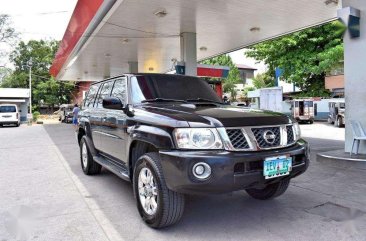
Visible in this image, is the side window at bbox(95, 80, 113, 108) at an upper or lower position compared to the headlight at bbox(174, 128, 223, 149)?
upper

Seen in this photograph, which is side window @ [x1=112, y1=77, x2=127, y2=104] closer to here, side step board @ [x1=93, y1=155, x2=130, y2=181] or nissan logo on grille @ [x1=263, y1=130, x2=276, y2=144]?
side step board @ [x1=93, y1=155, x2=130, y2=181]

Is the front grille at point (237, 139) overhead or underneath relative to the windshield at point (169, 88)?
underneath

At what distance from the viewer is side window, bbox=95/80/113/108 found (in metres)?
5.63

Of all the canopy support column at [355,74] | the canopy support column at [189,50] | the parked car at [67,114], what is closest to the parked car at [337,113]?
the canopy support column at [189,50]

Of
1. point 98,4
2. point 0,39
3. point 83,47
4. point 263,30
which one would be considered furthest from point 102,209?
point 0,39

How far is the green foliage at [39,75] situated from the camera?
4997cm

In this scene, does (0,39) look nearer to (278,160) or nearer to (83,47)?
(83,47)

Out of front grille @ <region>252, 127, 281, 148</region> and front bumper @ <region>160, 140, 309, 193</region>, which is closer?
front bumper @ <region>160, 140, 309, 193</region>

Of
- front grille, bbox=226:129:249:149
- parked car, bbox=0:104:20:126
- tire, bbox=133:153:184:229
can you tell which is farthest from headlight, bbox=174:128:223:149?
parked car, bbox=0:104:20:126

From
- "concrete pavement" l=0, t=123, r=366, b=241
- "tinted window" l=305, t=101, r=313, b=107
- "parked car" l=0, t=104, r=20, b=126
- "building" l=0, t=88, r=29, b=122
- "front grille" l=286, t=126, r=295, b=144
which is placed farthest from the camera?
"building" l=0, t=88, r=29, b=122

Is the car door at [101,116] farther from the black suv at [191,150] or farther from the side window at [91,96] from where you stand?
the black suv at [191,150]

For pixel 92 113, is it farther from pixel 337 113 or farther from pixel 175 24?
pixel 337 113

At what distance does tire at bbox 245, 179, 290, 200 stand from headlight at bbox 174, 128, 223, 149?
4.92 feet

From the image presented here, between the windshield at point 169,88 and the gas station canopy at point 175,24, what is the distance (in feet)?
16.9
